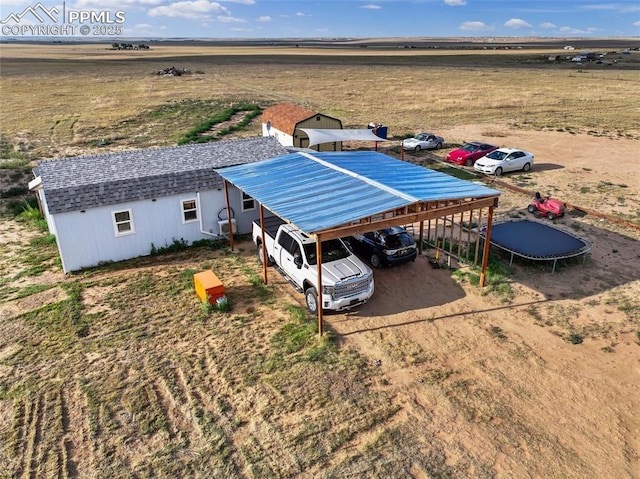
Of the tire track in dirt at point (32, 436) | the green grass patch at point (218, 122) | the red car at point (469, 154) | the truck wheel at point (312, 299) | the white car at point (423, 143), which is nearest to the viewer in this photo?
the tire track in dirt at point (32, 436)

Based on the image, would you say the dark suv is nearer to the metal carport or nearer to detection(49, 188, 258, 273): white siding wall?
the metal carport

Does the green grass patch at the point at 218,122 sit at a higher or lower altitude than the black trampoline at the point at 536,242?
higher

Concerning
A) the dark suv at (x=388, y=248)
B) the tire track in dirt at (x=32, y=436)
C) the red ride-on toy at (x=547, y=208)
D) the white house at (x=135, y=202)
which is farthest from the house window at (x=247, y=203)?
the red ride-on toy at (x=547, y=208)

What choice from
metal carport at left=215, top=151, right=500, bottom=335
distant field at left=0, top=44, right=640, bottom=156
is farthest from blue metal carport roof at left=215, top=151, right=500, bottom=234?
distant field at left=0, top=44, right=640, bottom=156

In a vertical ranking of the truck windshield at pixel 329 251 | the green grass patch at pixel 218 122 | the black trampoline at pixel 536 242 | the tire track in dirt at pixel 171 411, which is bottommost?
the tire track in dirt at pixel 171 411

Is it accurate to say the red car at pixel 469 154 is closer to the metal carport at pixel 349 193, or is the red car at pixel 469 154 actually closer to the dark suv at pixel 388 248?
the metal carport at pixel 349 193

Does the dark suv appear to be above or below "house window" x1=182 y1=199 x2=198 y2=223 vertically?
below
